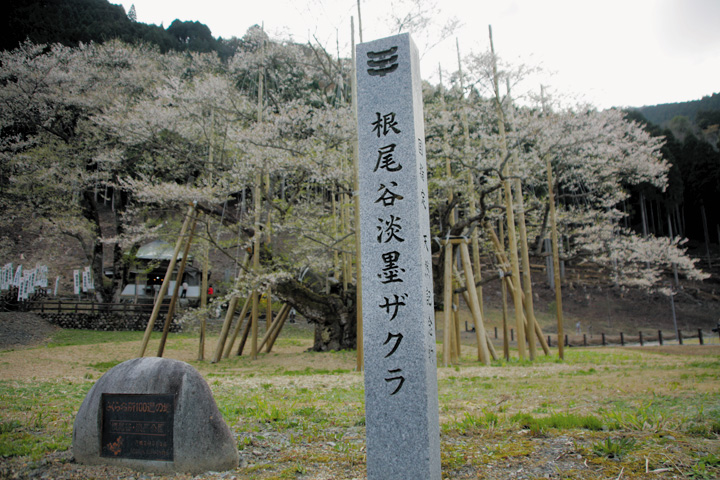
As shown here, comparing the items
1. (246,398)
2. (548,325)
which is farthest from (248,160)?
(548,325)

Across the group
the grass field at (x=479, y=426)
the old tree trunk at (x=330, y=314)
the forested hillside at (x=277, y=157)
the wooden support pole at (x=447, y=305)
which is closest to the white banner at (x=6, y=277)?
the forested hillside at (x=277, y=157)

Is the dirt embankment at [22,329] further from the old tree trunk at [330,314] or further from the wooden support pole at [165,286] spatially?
the old tree trunk at [330,314]

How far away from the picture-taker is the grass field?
324 centimetres

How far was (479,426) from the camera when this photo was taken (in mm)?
4328

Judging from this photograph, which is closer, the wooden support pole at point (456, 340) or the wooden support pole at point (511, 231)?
the wooden support pole at point (511, 231)

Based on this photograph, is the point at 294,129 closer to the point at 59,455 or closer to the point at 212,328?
the point at 59,455

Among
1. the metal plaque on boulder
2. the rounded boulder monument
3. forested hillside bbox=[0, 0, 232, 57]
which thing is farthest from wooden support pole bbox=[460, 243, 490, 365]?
forested hillside bbox=[0, 0, 232, 57]

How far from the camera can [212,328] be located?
2316 cm

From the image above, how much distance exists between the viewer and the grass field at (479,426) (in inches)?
127

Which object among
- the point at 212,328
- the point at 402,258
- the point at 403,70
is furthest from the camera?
the point at 212,328

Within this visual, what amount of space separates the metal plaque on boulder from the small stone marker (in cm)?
161

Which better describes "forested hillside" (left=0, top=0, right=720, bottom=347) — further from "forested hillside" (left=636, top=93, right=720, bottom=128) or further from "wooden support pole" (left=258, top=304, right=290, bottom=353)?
"forested hillside" (left=636, top=93, right=720, bottom=128)

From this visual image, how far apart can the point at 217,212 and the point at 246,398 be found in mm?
8030

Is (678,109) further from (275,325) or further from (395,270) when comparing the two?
(395,270)
